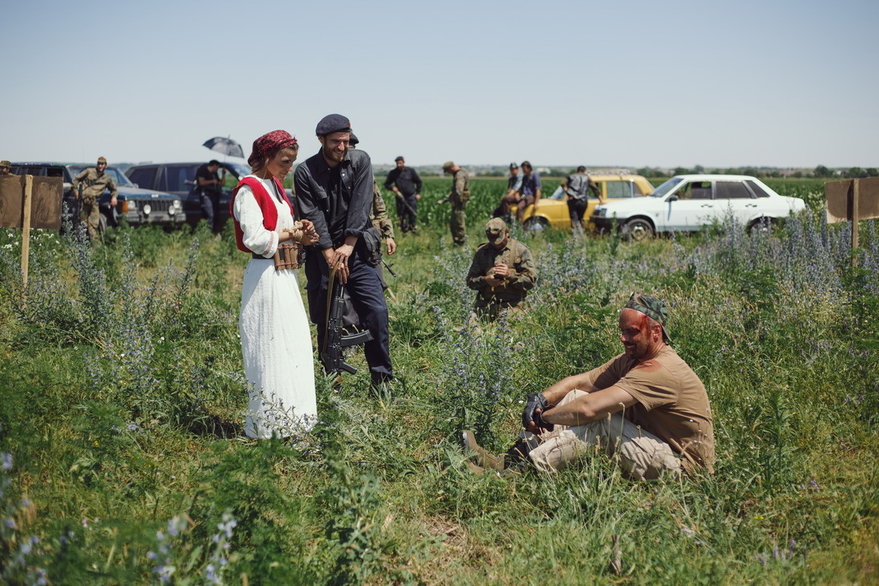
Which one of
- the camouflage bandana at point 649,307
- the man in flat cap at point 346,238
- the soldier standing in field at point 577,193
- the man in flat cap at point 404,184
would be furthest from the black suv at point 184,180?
the camouflage bandana at point 649,307

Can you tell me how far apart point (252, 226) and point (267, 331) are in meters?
0.65

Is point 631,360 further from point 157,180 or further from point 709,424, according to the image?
point 157,180

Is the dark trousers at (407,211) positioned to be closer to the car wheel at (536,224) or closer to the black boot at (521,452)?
the car wheel at (536,224)

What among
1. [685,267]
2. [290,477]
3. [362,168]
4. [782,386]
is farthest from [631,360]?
[685,267]

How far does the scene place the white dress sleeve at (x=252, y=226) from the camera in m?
4.28

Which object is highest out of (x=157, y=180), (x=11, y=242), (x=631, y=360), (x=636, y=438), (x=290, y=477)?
(x=157, y=180)

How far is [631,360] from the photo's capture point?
13.1 feet

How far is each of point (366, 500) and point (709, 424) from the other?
191 centimetres

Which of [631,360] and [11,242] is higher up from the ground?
[11,242]

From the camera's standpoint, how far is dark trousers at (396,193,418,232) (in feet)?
54.9

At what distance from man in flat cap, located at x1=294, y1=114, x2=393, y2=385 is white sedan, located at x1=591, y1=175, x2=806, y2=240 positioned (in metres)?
11.2

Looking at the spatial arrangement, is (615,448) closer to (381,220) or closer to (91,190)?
(381,220)

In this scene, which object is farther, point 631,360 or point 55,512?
point 631,360

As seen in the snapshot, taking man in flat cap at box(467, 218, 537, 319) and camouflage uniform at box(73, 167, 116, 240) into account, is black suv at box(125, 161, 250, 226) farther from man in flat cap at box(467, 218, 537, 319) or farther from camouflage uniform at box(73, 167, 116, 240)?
man in flat cap at box(467, 218, 537, 319)
